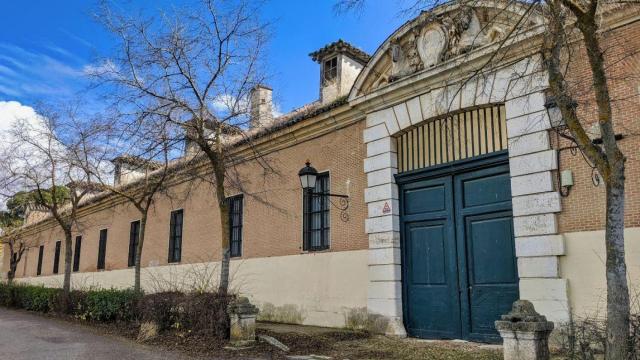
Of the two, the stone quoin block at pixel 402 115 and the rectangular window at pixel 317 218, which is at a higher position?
the stone quoin block at pixel 402 115

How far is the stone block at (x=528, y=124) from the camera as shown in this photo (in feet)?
27.9

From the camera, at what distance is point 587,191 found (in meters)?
7.96

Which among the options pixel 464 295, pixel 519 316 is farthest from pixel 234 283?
pixel 519 316

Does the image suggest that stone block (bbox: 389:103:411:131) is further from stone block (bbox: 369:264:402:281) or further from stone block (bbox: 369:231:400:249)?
stone block (bbox: 369:264:402:281)

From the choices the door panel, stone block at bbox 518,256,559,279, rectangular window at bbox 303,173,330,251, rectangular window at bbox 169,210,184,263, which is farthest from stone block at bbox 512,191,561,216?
rectangular window at bbox 169,210,184,263

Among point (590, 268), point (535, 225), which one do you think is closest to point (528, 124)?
point (535, 225)

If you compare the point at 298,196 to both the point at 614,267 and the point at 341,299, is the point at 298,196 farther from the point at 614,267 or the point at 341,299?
the point at 614,267

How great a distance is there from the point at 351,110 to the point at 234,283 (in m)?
5.89

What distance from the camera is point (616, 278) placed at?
4.89m

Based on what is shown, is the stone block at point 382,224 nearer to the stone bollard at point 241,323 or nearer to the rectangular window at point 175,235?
the stone bollard at point 241,323

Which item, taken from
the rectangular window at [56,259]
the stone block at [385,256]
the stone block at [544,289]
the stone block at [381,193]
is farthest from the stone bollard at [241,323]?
the rectangular window at [56,259]

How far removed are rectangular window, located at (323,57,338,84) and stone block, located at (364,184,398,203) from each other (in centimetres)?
461

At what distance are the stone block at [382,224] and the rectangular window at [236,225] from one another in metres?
5.08

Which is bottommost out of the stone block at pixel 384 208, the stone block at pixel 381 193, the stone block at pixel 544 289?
the stone block at pixel 544 289
